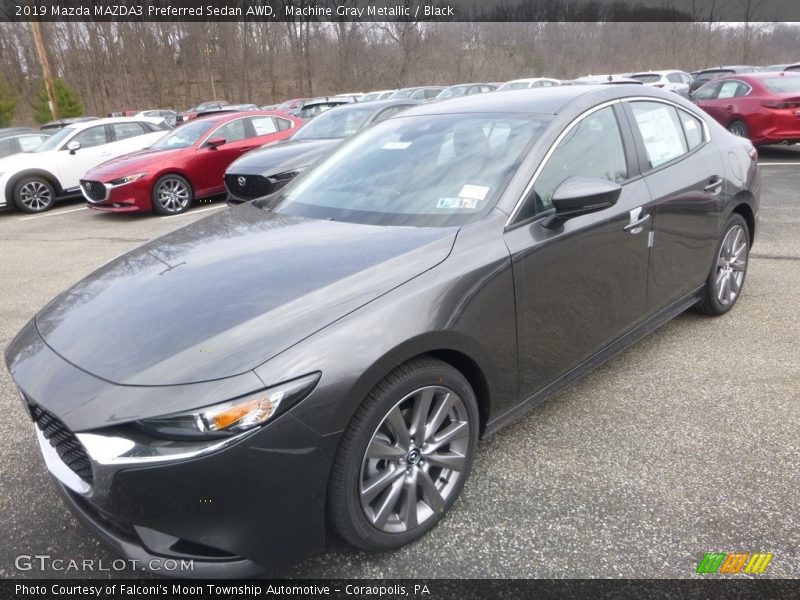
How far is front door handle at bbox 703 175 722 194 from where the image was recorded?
354cm

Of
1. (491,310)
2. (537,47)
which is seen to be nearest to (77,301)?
(491,310)

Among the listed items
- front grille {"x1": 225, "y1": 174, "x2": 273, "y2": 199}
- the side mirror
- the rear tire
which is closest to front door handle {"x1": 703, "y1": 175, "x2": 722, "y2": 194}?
the side mirror

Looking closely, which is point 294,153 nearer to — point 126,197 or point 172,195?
point 172,195

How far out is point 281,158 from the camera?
794 centimetres

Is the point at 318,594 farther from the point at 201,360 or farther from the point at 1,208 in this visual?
the point at 1,208

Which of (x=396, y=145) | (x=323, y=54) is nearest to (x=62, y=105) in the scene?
(x=323, y=54)

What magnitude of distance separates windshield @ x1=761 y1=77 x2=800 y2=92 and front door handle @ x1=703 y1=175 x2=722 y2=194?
869 centimetres

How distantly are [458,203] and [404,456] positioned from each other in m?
1.11

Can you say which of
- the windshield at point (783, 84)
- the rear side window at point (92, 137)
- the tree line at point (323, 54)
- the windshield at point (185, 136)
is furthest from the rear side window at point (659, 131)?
the tree line at point (323, 54)

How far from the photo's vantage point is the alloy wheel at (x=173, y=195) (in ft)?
30.3

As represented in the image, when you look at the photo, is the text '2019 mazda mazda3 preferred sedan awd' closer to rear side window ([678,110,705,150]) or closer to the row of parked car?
rear side window ([678,110,705,150])

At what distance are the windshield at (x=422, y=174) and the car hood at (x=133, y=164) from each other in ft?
22.0

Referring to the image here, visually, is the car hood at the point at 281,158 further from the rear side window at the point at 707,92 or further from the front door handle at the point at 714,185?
the rear side window at the point at 707,92

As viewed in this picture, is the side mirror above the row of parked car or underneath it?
above
